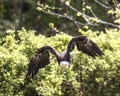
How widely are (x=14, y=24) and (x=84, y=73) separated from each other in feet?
35.9

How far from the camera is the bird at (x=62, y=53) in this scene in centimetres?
932

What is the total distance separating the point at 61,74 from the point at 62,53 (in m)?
0.40

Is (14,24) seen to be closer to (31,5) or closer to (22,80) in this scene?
(31,5)

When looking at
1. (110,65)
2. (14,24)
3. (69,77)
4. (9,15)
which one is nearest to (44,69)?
(69,77)

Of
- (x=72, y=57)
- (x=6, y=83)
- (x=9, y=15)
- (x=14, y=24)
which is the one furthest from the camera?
(x=9, y=15)

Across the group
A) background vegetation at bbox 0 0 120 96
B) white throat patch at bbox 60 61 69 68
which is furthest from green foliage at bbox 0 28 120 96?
white throat patch at bbox 60 61 69 68

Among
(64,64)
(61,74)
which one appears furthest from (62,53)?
(61,74)

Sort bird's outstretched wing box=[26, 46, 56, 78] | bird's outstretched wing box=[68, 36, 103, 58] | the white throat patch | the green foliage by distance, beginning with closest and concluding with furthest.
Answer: the white throat patch → bird's outstretched wing box=[26, 46, 56, 78] → the green foliage → bird's outstretched wing box=[68, 36, 103, 58]

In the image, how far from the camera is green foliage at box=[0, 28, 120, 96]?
948 centimetres

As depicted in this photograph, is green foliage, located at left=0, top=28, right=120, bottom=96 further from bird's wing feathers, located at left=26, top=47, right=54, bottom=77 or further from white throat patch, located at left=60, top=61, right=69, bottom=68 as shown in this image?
white throat patch, located at left=60, top=61, right=69, bottom=68

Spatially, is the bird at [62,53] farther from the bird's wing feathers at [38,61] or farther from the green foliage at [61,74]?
the green foliage at [61,74]

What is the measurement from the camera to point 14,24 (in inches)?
806

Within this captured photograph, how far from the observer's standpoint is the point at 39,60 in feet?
31.8

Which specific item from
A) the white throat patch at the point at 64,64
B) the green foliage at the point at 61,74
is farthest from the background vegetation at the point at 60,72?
the white throat patch at the point at 64,64
